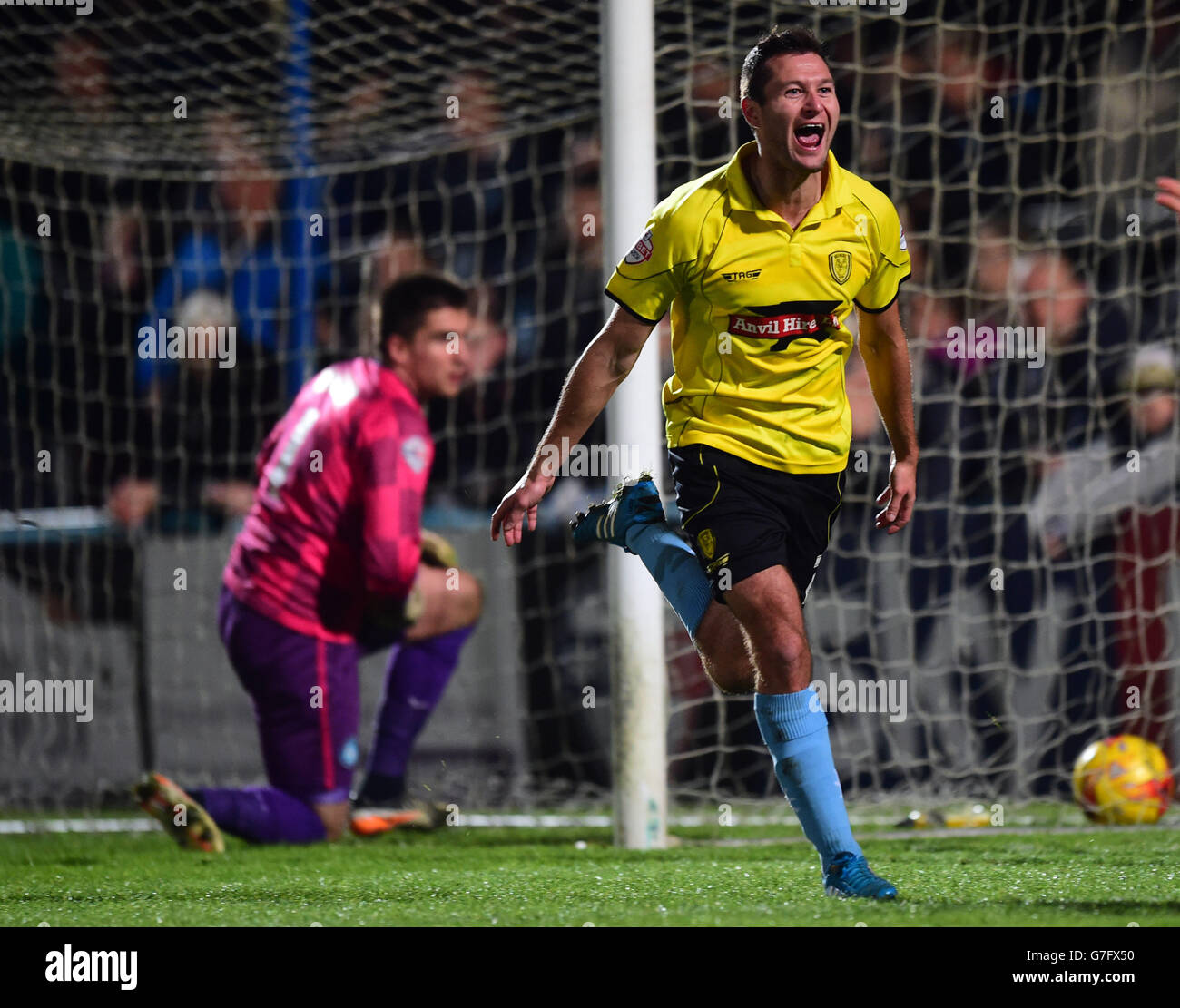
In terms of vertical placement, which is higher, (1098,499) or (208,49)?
(208,49)

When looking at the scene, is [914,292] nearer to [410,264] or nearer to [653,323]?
[410,264]

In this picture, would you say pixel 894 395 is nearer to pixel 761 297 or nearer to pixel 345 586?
pixel 761 297

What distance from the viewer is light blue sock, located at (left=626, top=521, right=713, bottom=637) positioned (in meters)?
3.42

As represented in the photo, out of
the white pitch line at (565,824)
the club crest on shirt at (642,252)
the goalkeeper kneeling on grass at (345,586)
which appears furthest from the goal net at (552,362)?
the club crest on shirt at (642,252)

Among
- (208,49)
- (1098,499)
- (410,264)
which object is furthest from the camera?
(208,49)

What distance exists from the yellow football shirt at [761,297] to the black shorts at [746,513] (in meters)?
0.03

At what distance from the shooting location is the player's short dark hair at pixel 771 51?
317 cm

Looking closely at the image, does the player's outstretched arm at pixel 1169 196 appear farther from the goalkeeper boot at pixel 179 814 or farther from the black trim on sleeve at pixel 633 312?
the goalkeeper boot at pixel 179 814

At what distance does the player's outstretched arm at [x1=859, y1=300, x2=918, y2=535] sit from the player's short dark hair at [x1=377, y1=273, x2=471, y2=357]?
193cm

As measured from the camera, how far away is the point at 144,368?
263 inches

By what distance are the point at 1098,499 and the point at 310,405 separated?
262 cm

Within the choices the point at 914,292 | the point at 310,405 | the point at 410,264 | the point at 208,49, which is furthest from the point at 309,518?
the point at 208,49

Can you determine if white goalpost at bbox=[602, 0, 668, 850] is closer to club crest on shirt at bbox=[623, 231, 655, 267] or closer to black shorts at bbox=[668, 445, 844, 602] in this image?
black shorts at bbox=[668, 445, 844, 602]

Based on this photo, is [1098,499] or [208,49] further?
[208,49]
